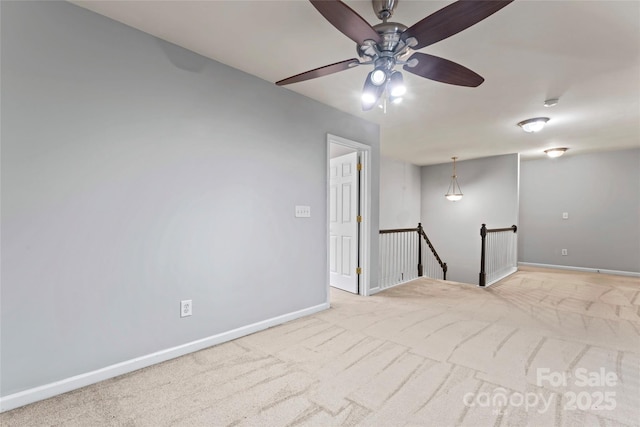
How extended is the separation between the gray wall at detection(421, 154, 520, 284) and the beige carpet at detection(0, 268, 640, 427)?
3.23m

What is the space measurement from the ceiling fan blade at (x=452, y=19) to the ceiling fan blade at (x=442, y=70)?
12cm

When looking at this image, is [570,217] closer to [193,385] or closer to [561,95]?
[561,95]

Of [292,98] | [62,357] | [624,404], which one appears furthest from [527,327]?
[62,357]

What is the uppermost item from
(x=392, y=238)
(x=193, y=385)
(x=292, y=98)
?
(x=292, y=98)

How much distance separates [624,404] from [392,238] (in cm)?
331

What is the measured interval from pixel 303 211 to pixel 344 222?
127cm

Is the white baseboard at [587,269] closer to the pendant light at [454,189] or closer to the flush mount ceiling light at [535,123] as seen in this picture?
the pendant light at [454,189]

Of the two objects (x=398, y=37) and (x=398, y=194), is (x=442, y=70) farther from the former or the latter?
(x=398, y=194)

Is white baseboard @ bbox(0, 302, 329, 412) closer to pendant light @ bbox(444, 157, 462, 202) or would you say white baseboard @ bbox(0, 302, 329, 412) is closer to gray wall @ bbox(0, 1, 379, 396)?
gray wall @ bbox(0, 1, 379, 396)

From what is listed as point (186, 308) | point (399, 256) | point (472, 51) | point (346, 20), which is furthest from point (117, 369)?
point (399, 256)

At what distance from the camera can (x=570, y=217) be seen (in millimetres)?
6152

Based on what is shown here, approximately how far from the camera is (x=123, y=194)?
2.07 meters

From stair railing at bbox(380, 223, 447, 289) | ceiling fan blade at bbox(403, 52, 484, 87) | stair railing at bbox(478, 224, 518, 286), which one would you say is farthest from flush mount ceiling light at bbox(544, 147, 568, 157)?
ceiling fan blade at bbox(403, 52, 484, 87)

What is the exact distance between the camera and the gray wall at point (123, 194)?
1.75m
